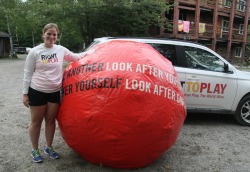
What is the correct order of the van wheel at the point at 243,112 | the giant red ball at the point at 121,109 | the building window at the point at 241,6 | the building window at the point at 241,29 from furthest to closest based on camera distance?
the building window at the point at 241,29, the building window at the point at 241,6, the van wheel at the point at 243,112, the giant red ball at the point at 121,109

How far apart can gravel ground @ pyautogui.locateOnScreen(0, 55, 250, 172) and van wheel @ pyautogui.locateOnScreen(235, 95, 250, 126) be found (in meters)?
0.16

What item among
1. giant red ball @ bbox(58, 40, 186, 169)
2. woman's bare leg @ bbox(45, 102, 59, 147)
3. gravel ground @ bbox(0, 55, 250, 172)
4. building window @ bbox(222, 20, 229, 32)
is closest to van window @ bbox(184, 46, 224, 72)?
gravel ground @ bbox(0, 55, 250, 172)

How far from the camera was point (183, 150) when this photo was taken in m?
4.59

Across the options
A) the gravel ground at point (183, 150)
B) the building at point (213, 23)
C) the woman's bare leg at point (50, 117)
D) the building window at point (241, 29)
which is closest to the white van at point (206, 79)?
the gravel ground at point (183, 150)

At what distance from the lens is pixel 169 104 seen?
3502 millimetres

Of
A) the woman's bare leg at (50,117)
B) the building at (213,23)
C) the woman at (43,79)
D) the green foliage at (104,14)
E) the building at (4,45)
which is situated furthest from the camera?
the building at (4,45)

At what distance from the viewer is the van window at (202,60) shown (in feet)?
19.3

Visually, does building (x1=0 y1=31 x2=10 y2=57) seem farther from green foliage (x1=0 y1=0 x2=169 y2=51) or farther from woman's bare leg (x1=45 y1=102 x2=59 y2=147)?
woman's bare leg (x1=45 y1=102 x2=59 y2=147)

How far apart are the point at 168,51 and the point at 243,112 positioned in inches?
81.8

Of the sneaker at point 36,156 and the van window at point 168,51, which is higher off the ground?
the van window at point 168,51

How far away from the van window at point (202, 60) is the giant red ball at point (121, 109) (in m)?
2.25

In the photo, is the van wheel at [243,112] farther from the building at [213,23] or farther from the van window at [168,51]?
the building at [213,23]

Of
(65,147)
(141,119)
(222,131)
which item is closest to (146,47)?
(141,119)

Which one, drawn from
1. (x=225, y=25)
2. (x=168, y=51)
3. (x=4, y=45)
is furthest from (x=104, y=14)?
(x=4, y=45)
